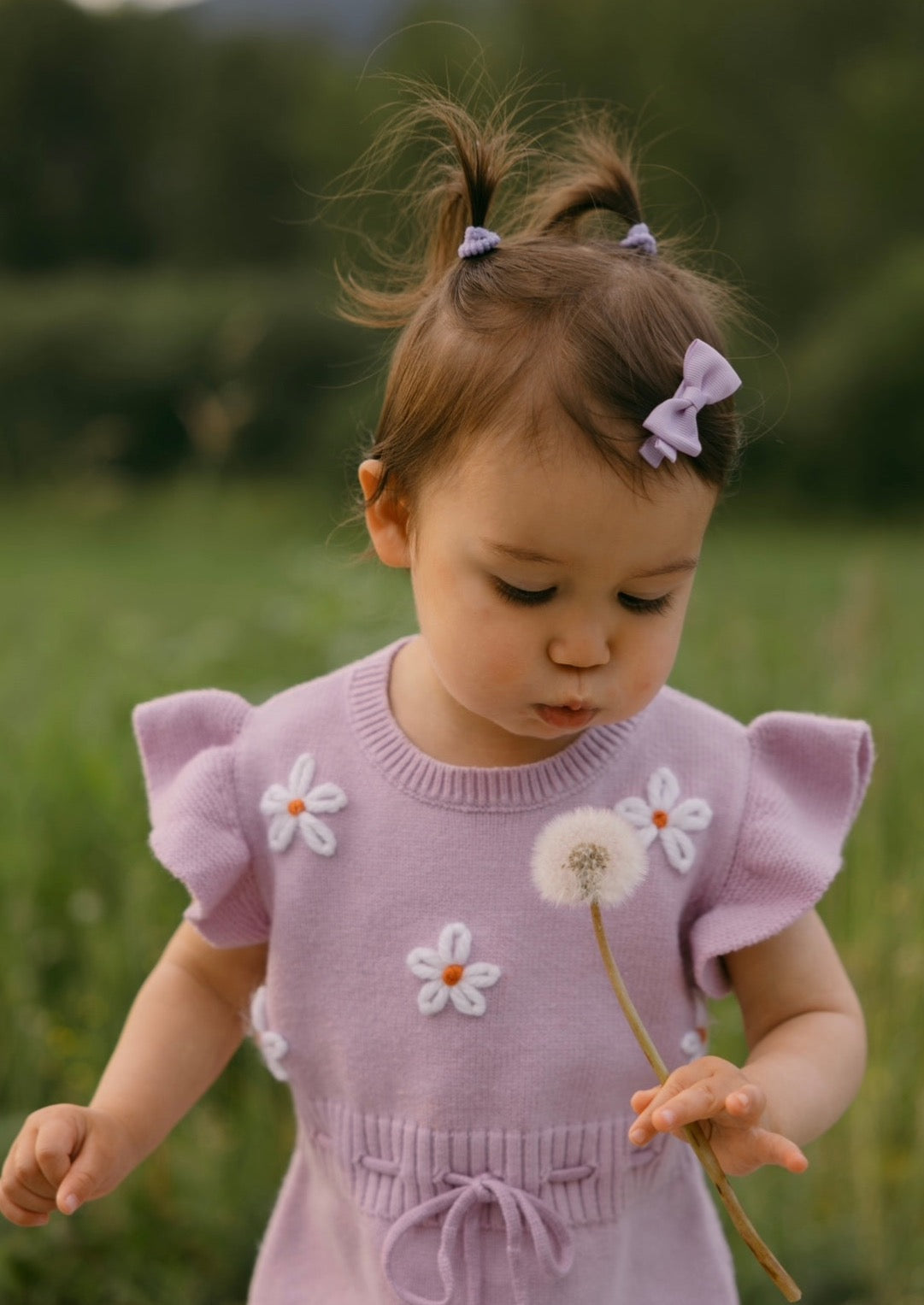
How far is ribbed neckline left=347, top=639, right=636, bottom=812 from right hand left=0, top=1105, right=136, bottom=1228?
1.42ft

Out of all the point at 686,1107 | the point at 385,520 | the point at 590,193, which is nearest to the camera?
the point at 686,1107

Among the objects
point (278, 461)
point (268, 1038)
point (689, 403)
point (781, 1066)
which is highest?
point (689, 403)

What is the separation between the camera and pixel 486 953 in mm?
1459

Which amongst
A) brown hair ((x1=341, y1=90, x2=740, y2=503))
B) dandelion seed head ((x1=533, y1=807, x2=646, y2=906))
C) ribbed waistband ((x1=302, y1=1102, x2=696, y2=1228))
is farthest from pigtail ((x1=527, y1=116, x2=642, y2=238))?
ribbed waistband ((x1=302, y1=1102, x2=696, y2=1228))

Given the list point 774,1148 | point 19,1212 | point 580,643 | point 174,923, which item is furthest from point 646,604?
point 174,923

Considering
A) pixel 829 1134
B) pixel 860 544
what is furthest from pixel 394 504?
pixel 860 544

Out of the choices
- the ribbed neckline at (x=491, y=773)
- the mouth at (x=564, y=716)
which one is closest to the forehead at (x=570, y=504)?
the mouth at (x=564, y=716)

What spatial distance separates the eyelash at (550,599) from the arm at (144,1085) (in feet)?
1.72

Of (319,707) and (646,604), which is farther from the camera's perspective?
(319,707)

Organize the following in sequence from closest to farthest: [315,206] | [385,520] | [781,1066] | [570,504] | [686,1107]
Result: 1. [686,1107]
2. [570,504]
3. [781,1066]
4. [385,520]
5. [315,206]

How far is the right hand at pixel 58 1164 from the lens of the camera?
1.44m

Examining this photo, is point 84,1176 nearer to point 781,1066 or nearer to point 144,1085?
point 144,1085

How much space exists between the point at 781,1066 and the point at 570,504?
550 millimetres

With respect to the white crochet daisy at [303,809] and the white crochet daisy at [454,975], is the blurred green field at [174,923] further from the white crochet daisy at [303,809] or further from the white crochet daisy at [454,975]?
the white crochet daisy at [454,975]
